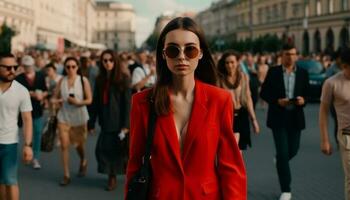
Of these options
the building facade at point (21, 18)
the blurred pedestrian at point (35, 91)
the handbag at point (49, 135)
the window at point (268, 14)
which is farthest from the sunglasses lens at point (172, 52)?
the window at point (268, 14)

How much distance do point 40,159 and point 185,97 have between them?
835 cm

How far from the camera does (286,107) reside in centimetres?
764

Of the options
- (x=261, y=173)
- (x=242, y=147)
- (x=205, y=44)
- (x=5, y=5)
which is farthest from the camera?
(x=5, y=5)

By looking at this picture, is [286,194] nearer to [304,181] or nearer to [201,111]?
[304,181]

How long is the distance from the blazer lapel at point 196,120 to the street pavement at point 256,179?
15.6ft

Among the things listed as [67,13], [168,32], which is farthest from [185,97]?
[67,13]

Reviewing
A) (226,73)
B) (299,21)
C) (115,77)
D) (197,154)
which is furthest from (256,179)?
(299,21)

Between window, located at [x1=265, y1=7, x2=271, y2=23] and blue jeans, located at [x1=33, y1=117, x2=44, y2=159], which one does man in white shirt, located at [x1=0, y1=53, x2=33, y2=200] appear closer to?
blue jeans, located at [x1=33, y1=117, x2=44, y2=159]

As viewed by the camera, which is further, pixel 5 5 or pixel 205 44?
pixel 5 5

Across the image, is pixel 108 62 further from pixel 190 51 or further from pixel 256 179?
pixel 190 51

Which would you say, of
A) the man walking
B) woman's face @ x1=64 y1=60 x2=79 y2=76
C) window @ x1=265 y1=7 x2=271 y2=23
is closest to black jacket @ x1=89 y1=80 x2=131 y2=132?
woman's face @ x1=64 y1=60 x2=79 y2=76

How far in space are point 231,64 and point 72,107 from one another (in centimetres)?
245

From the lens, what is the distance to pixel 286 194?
740cm

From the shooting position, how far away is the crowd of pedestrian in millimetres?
2906
